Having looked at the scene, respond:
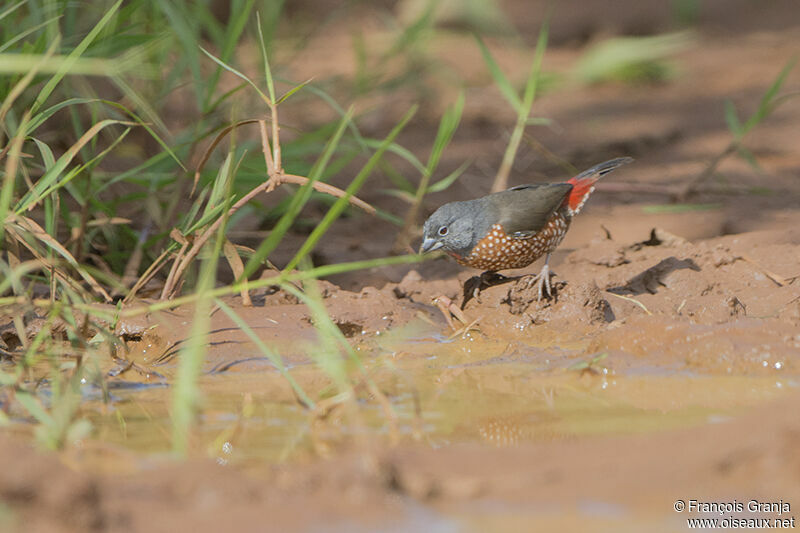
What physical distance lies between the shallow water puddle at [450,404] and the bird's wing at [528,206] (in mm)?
626

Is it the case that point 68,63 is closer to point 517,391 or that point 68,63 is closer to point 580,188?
point 517,391

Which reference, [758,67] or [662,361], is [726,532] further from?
[758,67]

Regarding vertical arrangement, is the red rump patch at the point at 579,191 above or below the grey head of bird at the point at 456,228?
below

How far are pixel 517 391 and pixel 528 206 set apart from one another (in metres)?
1.26

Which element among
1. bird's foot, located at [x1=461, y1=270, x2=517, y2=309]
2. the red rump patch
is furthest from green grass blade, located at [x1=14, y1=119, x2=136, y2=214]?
the red rump patch

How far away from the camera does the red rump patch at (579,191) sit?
460 cm

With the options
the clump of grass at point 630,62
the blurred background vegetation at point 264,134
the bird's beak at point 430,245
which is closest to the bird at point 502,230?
the bird's beak at point 430,245

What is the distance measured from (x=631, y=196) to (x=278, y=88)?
2403 millimetres

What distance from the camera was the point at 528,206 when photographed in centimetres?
425

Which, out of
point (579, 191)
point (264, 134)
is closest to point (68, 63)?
point (264, 134)

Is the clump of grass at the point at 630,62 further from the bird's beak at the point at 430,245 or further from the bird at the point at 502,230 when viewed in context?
the bird's beak at the point at 430,245

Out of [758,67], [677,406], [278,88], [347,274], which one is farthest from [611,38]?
[677,406]

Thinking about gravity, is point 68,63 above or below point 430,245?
above

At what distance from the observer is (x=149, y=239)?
445 centimetres
